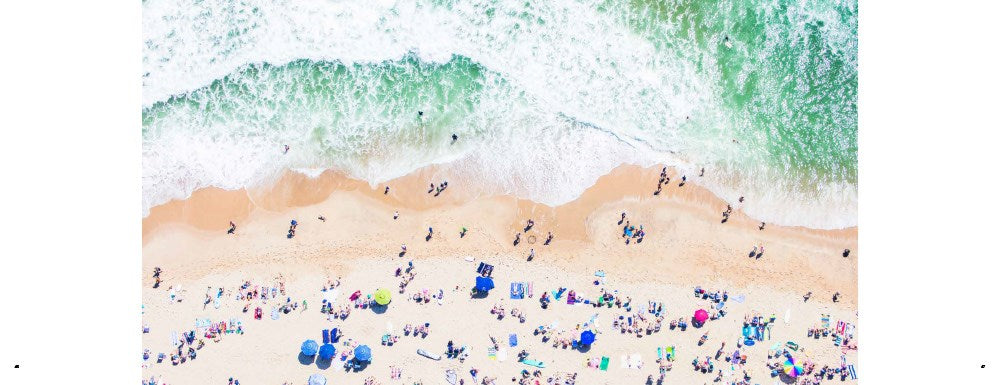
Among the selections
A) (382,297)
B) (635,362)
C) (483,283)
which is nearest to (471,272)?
(483,283)

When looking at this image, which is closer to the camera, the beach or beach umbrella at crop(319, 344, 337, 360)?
beach umbrella at crop(319, 344, 337, 360)

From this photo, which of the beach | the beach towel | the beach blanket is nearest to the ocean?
the beach

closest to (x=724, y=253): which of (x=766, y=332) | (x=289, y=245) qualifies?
(x=766, y=332)

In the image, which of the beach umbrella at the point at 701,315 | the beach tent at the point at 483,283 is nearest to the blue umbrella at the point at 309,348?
the beach tent at the point at 483,283

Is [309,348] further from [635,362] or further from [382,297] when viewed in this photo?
[635,362]

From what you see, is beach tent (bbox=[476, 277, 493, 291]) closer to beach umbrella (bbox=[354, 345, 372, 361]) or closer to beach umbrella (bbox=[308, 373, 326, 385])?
beach umbrella (bbox=[354, 345, 372, 361])

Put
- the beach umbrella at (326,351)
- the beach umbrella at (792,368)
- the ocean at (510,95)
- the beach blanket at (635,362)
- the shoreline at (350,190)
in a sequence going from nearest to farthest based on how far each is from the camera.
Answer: the beach umbrella at (326,351) < the beach umbrella at (792,368) < the beach blanket at (635,362) < the shoreline at (350,190) < the ocean at (510,95)

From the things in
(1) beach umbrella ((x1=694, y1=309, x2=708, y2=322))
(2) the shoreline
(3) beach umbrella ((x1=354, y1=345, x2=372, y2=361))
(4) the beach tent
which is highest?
(2) the shoreline

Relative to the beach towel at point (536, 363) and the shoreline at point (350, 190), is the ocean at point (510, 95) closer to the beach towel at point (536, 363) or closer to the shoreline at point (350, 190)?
the shoreline at point (350, 190)
